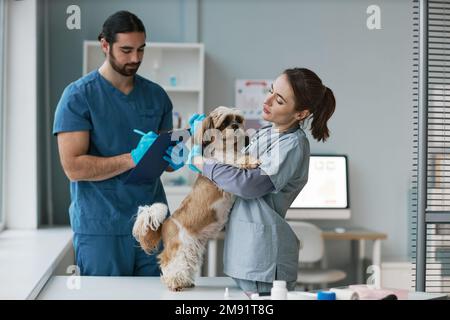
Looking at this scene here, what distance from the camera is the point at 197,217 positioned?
172cm

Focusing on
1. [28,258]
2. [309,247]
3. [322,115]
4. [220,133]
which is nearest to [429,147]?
[322,115]

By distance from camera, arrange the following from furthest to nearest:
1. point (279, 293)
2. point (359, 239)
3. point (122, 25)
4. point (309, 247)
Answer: point (359, 239)
point (309, 247)
point (122, 25)
point (279, 293)

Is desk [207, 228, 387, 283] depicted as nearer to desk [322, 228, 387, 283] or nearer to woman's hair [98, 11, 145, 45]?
desk [322, 228, 387, 283]

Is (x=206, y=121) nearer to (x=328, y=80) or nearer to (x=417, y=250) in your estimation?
(x=417, y=250)

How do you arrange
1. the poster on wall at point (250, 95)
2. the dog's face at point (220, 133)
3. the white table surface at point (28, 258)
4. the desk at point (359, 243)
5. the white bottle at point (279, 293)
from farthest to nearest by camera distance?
the poster on wall at point (250, 95), the desk at point (359, 243), the white table surface at point (28, 258), the dog's face at point (220, 133), the white bottle at point (279, 293)

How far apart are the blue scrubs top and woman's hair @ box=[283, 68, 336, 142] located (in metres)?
0.66

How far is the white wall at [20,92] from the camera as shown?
352 centimetres

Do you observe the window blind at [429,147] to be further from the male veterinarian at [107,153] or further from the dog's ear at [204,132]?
the male veterinarian at [107,153]

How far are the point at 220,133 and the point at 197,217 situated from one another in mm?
238

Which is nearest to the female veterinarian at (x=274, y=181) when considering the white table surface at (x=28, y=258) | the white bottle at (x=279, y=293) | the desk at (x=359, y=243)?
the white bottle at (x=279, y=293)

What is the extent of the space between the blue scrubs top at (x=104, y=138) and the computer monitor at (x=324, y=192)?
79.3 inches

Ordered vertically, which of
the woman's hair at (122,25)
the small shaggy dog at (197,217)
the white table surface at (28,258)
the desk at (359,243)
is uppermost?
the woman's hair at (122,25)

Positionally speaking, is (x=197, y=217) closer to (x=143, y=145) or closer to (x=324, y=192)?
(x=143, y=145)
